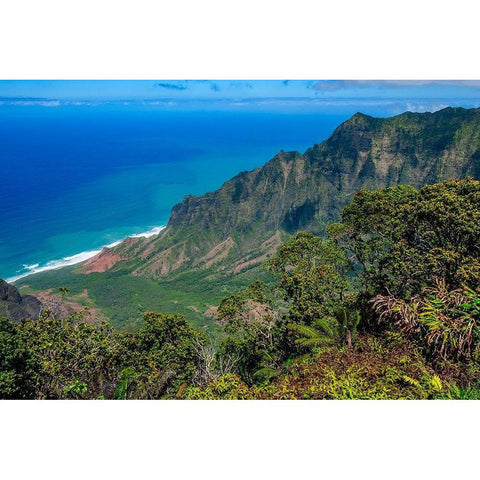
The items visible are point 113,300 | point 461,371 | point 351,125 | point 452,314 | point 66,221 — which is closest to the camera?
point 461,371

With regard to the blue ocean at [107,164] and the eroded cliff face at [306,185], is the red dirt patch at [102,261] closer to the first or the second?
the blue ocean at [107,164]

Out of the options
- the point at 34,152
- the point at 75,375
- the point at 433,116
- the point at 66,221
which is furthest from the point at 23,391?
the point at 433,116

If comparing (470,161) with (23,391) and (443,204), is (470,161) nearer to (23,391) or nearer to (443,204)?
(443,204)

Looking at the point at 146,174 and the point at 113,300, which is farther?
the point at 146,174

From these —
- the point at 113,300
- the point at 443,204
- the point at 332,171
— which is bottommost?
the point at 113,300

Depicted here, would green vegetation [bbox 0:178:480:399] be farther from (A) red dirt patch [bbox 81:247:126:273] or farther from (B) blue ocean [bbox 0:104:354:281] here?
(A) red dirt patch [bbox 81:247:126:273]

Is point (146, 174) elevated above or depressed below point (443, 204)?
below

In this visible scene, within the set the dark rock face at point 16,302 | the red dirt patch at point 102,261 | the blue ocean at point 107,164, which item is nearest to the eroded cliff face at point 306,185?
the red dirt patch at point 102,261

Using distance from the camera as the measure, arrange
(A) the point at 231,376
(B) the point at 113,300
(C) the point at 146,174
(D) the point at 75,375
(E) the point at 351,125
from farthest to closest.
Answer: (E) the point at 351,125 < (C) the point at 146,174 < (B) the point at 113,300 < (D) the point at 75,375 < (A) the point at 231,376
